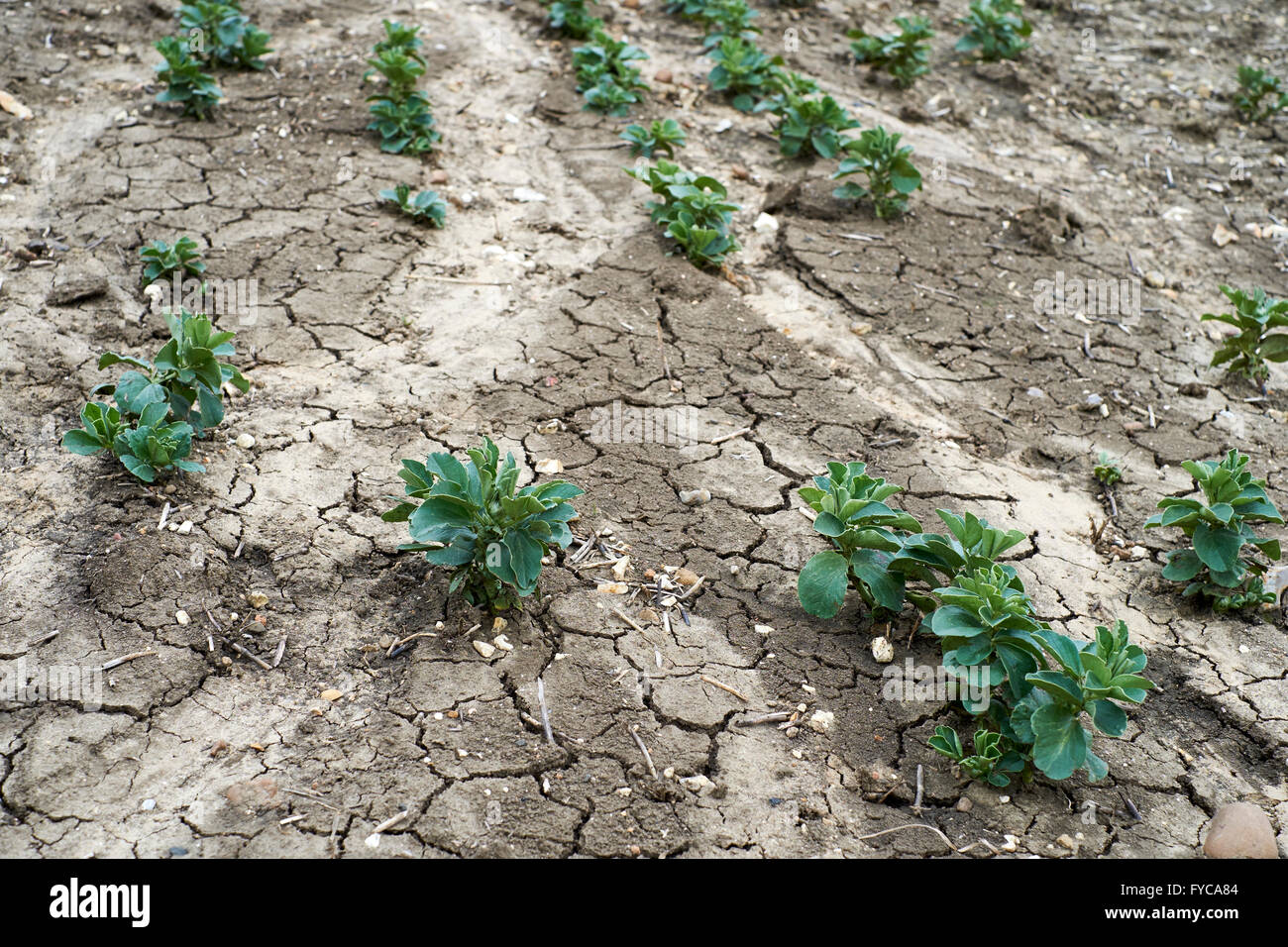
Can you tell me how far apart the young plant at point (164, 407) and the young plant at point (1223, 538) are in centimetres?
364

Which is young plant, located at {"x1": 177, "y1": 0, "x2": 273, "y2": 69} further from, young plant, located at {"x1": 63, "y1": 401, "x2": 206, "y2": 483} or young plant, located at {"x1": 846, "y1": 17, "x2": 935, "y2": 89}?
young plant, located at {"x1": 846, "y1": 17, "x2": 935, "y2": 89}

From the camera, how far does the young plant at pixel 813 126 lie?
6051 mm

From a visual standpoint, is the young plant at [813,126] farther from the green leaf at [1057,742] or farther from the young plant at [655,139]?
the green leaf at [1057,742]

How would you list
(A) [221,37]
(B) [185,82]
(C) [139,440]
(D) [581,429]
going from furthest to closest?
(A) [221,37] → (B) [185,82] → (D) [581,429] → (C) [139,440]

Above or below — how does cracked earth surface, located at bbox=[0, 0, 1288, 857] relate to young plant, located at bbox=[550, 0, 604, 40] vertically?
below

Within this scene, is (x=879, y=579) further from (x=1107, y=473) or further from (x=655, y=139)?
(x=655, y=139)

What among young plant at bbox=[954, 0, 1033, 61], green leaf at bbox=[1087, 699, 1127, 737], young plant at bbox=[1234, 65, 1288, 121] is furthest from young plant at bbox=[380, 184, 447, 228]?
young plant at bbox=[1234, 65, 1288, 121]

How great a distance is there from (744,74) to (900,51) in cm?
126

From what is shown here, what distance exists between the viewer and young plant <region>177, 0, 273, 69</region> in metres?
6.33

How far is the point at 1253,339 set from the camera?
492 cm

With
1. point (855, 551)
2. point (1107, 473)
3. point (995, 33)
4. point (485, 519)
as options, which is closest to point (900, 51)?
point (995, 33)

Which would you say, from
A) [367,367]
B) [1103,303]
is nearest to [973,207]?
[1103,303]

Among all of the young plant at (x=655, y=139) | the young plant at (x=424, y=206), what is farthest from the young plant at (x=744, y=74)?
the young plant at (x=424, y=206)

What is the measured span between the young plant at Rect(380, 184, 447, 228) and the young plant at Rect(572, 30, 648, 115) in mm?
1558
